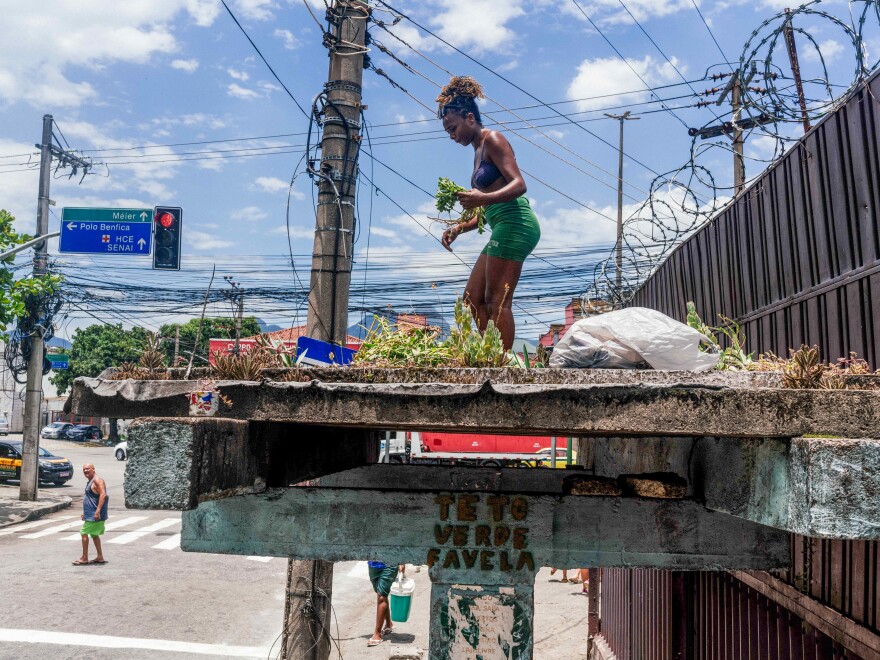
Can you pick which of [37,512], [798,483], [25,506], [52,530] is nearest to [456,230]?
[798,483]

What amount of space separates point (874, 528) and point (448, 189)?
2853mm

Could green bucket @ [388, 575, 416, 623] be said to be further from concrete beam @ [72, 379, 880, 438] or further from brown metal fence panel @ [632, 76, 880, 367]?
concrete beam @ [72, 379, 880, 438]

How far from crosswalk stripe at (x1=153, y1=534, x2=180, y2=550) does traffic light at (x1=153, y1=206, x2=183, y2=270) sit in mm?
5608

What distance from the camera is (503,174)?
13.2ft

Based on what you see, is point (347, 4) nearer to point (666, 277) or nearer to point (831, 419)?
point (666, 277)

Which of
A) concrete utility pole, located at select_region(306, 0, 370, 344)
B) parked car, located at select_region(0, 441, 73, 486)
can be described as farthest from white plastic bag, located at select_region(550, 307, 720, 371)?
parked car, located at select_region(0, 441, 73, 486)

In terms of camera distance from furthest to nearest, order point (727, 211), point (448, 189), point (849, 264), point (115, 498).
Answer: point (115, 498)
point (727, 211)
point (448, 189)
point (849, 264)

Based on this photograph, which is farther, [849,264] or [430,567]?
[849,264]

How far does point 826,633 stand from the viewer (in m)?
3.49

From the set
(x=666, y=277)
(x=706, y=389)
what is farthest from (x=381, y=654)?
(x=706, y=389)

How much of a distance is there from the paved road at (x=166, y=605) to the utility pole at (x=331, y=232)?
7.18ft

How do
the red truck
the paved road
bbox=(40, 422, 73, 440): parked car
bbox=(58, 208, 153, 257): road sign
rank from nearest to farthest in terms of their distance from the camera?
the paved road
bbox=(58, 208, 153, 257): road sign
the red truck
bbox=(40, 422, 73, 440): parked car

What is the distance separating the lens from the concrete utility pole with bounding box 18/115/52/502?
19.5 m

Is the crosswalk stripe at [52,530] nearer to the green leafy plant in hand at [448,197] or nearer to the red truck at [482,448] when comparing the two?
the red truck at [482,448]
